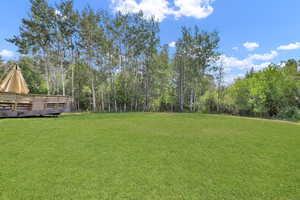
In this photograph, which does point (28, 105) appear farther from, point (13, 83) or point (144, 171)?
point (144, 171)

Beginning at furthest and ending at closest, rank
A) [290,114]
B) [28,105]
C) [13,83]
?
[290,114], [13,83], [28,105]

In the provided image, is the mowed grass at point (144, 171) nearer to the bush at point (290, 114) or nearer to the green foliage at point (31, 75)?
the bush at point (290, 114)

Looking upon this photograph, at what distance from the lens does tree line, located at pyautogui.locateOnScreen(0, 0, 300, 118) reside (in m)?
12.1

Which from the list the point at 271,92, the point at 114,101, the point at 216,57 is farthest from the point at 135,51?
the point at 271,92

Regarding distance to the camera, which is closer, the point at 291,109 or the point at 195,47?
the point at 291,109

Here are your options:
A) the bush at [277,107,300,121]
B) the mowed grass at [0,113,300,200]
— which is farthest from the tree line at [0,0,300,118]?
the mowed grass at [0,113,300,200]

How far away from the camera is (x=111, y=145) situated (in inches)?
135

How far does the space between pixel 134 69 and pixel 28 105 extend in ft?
38.4

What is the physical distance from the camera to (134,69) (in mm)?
17188

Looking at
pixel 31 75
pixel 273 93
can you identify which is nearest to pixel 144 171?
pixel 273 93

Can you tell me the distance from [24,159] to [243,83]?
53.2 feet

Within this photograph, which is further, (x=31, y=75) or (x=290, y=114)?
(x=31, y=75)

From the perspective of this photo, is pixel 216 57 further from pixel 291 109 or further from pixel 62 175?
pixel 62 175

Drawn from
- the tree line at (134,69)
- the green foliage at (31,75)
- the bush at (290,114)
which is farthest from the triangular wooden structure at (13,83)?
the bush at (290,114)
